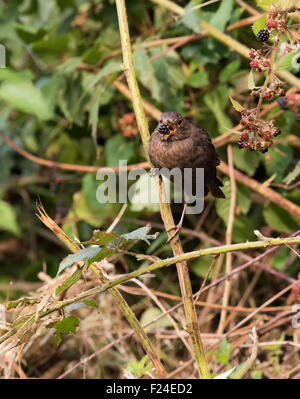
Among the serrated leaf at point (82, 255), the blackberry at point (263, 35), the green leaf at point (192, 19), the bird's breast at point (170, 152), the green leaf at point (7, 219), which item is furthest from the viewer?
the green leaf at point (7, 219)

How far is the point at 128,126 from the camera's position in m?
2.81

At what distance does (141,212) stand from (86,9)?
3.77ft

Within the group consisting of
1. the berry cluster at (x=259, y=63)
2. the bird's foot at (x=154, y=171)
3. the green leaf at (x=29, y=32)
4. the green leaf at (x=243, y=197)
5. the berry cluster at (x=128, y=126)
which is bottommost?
the bird's foot at (x=154, y=171)

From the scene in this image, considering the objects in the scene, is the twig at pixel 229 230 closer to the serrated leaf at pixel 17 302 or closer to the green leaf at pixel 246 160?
the green leaf at pixel 246 160

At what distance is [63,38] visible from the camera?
301cm

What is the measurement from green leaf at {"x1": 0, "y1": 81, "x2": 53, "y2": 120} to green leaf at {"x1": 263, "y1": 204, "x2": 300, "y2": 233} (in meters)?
1.06

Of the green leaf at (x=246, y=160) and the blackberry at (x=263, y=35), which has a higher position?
the blackberry at (x=263, y=35)

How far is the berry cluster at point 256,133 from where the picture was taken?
1.32m

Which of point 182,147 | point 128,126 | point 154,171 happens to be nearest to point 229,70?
point 128,126

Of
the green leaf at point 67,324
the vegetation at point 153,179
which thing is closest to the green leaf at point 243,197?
the vegetation at point 153,179

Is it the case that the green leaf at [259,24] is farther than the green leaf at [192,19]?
No

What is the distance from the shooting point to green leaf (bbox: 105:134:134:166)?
2785 millimetres

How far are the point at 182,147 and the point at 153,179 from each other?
2.24 feet

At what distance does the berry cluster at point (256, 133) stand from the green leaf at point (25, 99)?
1.53 meters
